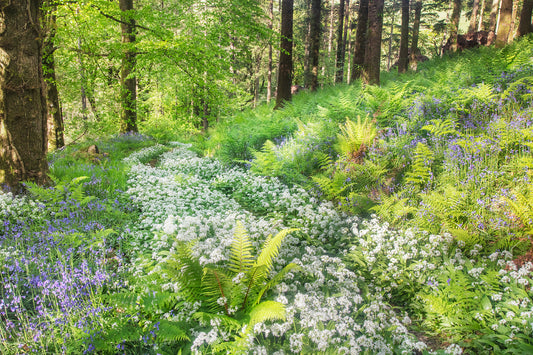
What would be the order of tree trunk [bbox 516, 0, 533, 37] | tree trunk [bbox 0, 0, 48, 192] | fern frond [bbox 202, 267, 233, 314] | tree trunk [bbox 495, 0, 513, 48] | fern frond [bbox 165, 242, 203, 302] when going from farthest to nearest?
tree trunk [bbox 516, 0, 533, 37]
tree trunk [bbox 495, 0, 513, 48]
tree trunk [bbox 0, 0, 48, 192]
fern frond [bbox 165, 242, 203, 302]
fern frond [bbox 202, 267, 233, 314]

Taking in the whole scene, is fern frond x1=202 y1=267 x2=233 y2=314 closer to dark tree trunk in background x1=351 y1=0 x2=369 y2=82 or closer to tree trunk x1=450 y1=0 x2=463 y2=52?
dark tree trunk in background x1=351 y1=0 x2=369 y2=82

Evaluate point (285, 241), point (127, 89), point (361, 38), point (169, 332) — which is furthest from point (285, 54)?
point (169, 332)

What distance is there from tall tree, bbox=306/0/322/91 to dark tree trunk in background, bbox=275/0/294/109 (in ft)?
8.04

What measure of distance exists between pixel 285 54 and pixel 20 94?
8789mm

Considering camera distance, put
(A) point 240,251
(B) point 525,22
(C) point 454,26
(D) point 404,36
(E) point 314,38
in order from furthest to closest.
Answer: (C) point 454,26 < (D) point 404,36 < (E) point 314,38 < (B) point 525,22 < (A) point 240,251

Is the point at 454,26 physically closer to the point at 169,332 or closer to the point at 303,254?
the point at 303,254

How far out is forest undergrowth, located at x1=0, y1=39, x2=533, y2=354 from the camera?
2553 millimetres

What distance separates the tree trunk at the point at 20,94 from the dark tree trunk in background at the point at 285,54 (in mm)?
7820

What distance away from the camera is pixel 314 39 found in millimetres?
14453

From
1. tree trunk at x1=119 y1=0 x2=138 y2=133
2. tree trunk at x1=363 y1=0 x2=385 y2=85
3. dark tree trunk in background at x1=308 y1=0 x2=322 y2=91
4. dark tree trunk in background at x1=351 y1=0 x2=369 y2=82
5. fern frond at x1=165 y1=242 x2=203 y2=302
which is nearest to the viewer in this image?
fern frond at x1=165 y1=242 x2=203 y2=302

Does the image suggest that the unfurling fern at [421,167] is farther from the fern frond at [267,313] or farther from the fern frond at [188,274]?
the fern frond at [188,274]

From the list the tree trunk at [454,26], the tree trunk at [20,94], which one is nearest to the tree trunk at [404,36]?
the tree trunk at [454,26]

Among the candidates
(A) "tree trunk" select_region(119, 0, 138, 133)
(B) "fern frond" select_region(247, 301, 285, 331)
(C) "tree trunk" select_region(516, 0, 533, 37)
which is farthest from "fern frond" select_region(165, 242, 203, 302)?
(C) "tree trunk" select_region(516, 0, 533, 37)

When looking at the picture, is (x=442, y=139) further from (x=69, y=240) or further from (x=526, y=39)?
(x=526, y=39)
